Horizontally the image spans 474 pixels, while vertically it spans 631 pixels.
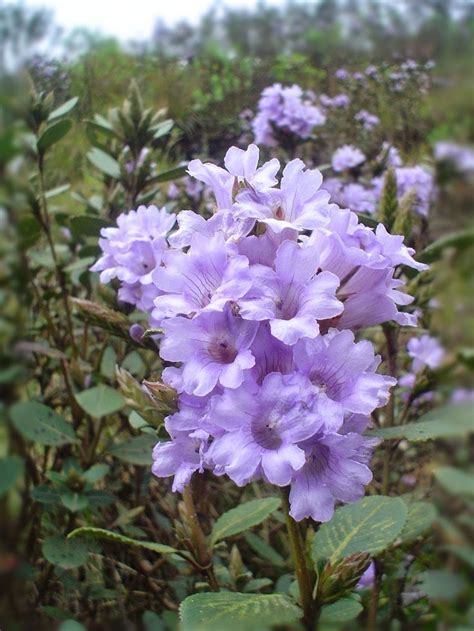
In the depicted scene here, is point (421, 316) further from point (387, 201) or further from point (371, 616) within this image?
point (371, 616)

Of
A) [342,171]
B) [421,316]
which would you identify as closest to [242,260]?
[421,316]

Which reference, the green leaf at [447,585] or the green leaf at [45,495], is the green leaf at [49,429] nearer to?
the green leaf at [45,495]

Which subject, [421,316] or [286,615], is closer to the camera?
[286,615]

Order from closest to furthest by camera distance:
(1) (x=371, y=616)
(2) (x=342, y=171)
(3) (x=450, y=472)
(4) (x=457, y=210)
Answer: (3) (x=450, y=472) < (4) (x=457, y=210) < (1) (x=371, y=616) < (2) (x=342, y=171)

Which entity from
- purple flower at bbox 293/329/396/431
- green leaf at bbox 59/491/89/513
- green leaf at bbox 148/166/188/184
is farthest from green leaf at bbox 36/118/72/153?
purple flower at bbox 293/329/396/431

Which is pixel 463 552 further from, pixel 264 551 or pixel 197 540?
pixel 264 551

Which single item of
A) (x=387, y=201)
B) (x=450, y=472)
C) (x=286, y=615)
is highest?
(x=450, y=472)
